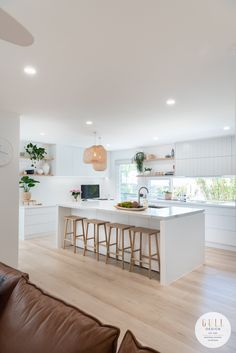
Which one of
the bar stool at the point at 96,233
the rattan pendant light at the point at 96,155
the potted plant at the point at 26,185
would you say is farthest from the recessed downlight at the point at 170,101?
the potted plant at the point at 26,185

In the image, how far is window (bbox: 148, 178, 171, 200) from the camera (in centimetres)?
681

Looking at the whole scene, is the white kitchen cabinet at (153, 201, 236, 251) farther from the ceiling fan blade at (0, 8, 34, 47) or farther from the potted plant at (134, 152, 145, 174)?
the ceiling fan blade at (0, 8, 34, 47)

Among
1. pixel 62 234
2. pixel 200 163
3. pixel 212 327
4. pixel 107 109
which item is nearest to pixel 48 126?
pixel 107 109

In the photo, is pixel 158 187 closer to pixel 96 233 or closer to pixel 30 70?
pixel 96 233

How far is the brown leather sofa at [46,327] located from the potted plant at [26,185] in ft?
15.9

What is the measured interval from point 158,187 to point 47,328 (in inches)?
244

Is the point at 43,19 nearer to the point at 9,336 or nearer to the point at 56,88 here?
the point at 56,88

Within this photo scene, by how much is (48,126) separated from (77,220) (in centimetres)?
194

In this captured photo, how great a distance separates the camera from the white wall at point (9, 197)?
3.53m

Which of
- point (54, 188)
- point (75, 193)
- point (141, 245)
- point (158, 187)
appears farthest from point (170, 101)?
point (54, 188)

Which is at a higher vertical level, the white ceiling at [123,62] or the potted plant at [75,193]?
the white ceiling at [123,62]

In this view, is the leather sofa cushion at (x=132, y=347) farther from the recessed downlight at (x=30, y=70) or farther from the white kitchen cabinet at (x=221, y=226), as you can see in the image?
the white kitchen cabinet at (x=221, y=226)

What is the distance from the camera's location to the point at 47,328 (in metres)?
1.01

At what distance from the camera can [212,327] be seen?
246cm
